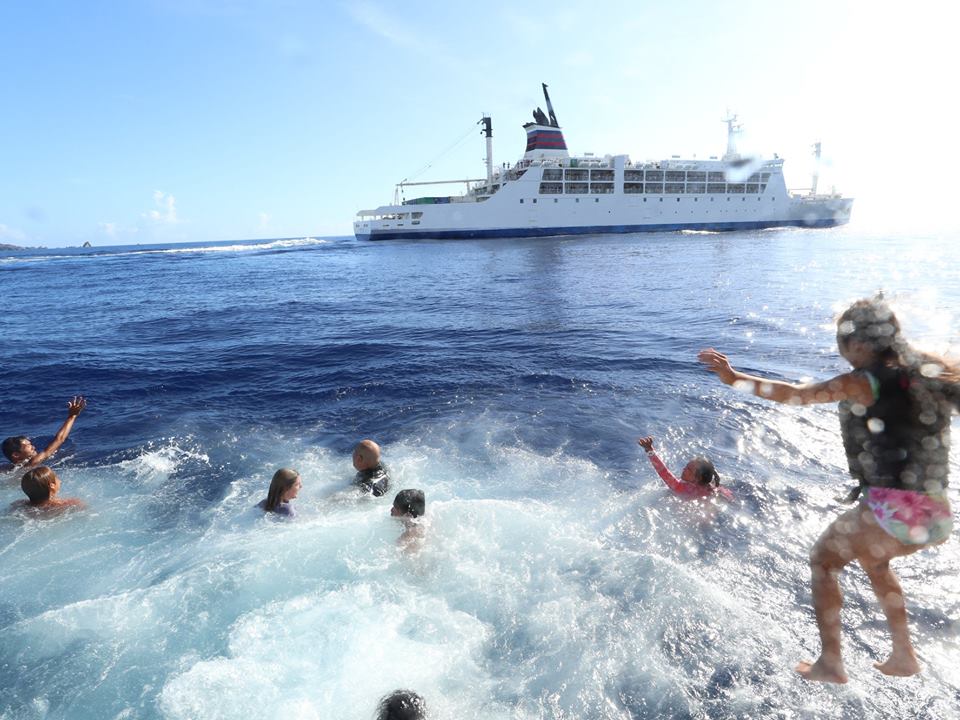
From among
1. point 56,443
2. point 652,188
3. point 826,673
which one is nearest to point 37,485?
point 56,443

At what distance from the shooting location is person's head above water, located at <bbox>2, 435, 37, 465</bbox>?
722cm

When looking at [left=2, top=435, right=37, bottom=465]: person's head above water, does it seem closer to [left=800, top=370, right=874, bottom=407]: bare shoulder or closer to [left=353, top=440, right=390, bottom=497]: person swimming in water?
[left=353, top=440, right=390, bottom=497]: person swimming in water

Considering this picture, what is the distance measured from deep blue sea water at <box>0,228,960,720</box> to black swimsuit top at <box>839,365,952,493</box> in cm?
51

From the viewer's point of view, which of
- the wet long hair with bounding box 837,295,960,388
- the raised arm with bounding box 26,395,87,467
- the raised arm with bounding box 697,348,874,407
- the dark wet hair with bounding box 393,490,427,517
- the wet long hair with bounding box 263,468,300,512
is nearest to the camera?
the wet long hair with bounding box 837,295,960,388

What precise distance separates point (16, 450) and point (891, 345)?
10.2 metres

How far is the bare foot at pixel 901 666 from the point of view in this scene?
3156 millimetres

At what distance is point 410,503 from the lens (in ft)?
18.9

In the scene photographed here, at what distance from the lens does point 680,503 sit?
6148 mm

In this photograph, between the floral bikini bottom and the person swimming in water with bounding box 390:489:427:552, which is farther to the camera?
the person swimming in water with bounding box 390:489:427:552

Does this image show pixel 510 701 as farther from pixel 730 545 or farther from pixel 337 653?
pixel 730 545

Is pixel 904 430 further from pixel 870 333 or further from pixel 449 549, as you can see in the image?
pixel 449 549

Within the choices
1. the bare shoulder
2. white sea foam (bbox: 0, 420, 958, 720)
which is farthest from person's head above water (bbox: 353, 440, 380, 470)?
the bare shoulder

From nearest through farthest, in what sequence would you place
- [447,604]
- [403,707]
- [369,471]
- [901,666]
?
[901,666]
[403,707]
[447,604]
[369,471]

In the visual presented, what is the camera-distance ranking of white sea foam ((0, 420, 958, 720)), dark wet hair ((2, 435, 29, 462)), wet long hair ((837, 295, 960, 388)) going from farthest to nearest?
dark wet hair ((2, 435, 29, 462)) → white sea foam ((0, 420, 958, 720)) → wet long hair ((837, 295, 960, 388))
